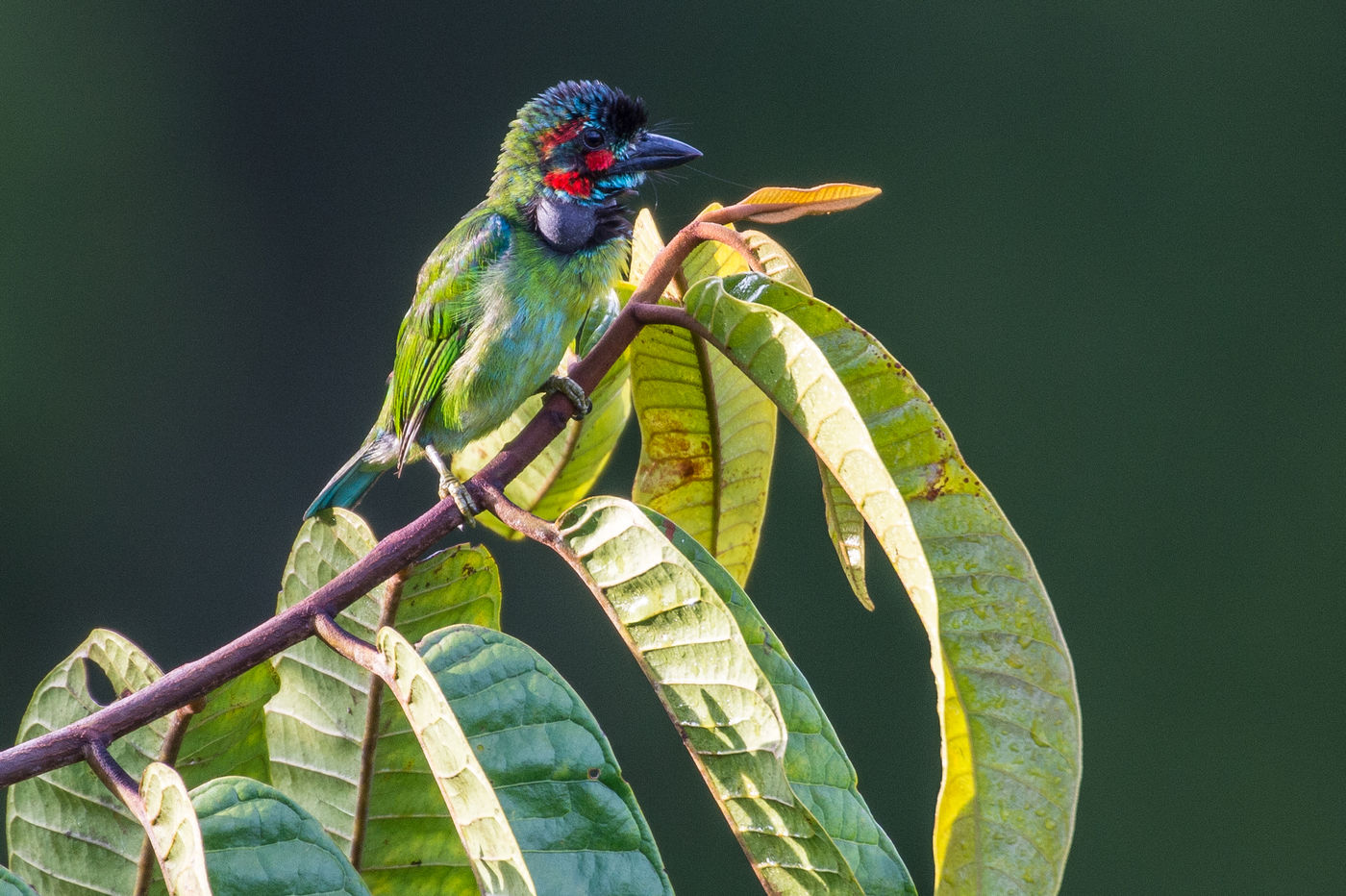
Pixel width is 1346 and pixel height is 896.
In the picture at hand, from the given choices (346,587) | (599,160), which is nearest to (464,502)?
(346,587)

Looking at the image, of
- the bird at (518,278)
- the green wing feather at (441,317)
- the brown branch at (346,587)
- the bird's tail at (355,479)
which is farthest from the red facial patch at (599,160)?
the brown branch at (346,587)

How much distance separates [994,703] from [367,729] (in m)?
0.45

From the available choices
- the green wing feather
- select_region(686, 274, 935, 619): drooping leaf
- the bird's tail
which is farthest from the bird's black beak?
select_region(686, 274, 935, 619): drooping leaf

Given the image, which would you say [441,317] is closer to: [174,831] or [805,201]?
[805,201]

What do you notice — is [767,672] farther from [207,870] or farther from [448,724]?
[207,870]

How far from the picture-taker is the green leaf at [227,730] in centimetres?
78

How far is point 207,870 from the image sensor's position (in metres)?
0.56

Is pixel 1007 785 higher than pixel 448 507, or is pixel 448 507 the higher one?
pixel 448 507

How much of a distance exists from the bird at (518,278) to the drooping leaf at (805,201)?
2.15 ft

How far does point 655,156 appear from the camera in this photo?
1.54m

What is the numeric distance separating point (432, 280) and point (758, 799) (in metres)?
1.10

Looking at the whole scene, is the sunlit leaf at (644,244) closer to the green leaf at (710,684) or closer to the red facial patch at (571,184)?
the green leaf at (710,684)

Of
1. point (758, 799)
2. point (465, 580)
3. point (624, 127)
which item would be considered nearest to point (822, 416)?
point (758, 799)

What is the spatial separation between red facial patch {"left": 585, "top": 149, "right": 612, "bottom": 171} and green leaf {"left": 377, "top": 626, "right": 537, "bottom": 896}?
1.03 metres
